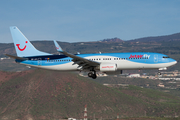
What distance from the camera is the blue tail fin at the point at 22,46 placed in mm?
64750

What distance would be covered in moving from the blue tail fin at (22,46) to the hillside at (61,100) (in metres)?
64.4

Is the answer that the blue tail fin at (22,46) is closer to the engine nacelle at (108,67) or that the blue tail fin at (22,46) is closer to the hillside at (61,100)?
the engine nacelle at (108,67)

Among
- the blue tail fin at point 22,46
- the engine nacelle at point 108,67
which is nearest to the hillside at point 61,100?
the blue tail fin at point 22,46

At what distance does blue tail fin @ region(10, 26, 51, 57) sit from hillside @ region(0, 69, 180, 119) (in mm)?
64363

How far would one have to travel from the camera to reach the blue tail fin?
6475 centimetres

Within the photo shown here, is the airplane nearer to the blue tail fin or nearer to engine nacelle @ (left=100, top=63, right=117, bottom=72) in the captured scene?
engine nacelle @ (left=100, top=63, right=117, bottom=72)

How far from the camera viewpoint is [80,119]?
127188 millimetres

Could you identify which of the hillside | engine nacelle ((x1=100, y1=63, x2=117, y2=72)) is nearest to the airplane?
engine nacelle ((x1=100, y1=63, x2=117, y2=72))

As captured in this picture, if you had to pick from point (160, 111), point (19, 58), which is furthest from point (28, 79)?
point (19, 58)

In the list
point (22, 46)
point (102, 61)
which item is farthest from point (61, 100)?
point (102, 61)

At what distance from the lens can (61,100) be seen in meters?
144

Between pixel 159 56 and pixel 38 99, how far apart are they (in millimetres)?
96524

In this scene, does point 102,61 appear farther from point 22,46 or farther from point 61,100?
point 61,100

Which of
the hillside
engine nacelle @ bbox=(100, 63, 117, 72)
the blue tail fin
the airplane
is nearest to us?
engine nacelle @ bbox=(100, 63, 117, 72)
